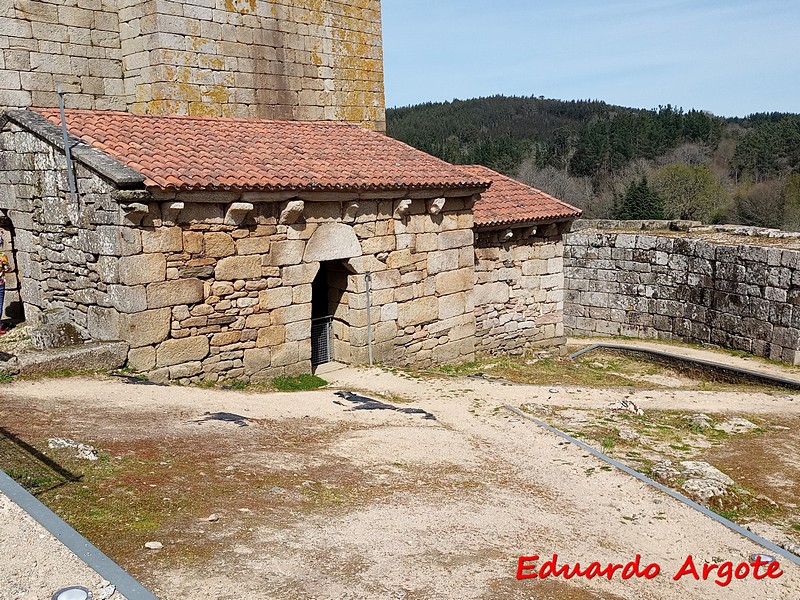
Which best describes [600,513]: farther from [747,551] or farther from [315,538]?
[315,538]

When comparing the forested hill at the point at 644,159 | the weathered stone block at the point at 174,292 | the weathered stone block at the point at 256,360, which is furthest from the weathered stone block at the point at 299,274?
the forested hill at the point at 644,159

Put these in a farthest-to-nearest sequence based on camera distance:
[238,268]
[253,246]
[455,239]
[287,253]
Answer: [455,239] → [287,253] → [253,246] → [238,268]

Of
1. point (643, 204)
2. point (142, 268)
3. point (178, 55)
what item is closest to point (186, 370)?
point (142, 268)

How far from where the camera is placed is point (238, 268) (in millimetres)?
8383

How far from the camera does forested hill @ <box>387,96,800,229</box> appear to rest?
136ft

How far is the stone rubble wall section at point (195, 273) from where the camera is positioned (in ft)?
25.2

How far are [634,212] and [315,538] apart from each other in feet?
129

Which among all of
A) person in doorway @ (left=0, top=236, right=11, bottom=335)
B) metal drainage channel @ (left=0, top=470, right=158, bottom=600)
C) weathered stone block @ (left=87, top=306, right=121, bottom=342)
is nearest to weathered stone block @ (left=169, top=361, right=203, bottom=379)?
weathered stone block @ (left=87, top=306, right=121, bottom=342)

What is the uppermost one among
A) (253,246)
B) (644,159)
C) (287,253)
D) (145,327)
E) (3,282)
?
(644,159)

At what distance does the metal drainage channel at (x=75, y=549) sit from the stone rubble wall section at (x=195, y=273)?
3770 millimetres

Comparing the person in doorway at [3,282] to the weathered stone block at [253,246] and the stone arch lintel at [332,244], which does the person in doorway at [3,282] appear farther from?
the stone arch lintel at [332,244]

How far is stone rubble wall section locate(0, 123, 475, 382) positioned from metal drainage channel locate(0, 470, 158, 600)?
3.77 metres

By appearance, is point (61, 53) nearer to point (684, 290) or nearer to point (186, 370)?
point (186, 370)

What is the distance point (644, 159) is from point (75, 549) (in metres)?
63.8
